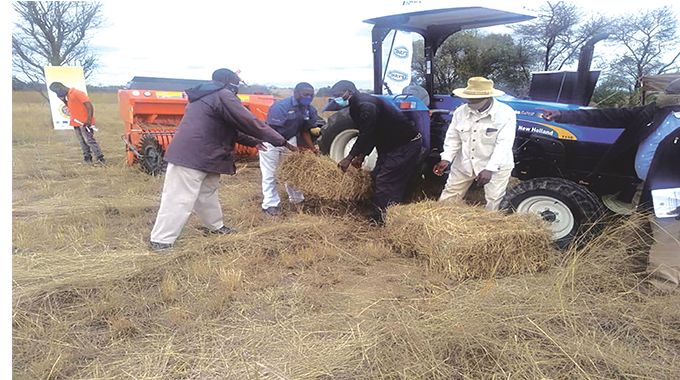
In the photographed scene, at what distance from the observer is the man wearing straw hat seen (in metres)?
3.78

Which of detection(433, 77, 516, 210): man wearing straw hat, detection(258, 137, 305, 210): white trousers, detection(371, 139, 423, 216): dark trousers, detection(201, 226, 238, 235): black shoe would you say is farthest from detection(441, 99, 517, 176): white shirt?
detection(201, 226, 238, 235): black shoe

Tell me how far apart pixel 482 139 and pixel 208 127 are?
8.08 feet

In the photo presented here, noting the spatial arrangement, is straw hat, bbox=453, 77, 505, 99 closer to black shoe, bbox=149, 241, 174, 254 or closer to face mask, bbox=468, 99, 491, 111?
face mask, bbox=468, 99, 491, 111

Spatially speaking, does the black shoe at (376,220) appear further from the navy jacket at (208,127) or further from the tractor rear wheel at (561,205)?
the navy jacket at (208,127)

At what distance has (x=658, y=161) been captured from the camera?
3.12 m

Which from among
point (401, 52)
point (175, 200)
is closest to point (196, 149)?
point (175, 200)

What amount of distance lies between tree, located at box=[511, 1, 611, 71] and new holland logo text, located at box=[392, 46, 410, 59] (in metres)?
1.27

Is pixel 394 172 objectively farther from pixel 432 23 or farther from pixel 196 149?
pixel 196 149

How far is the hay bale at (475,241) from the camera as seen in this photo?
327 centimetres

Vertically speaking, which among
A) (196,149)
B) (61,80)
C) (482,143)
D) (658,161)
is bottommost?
(658,161)

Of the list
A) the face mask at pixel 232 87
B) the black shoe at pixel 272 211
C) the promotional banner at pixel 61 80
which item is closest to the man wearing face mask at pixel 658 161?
the face mask at pixel 232 87

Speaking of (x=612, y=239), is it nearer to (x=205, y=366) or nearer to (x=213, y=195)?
(x=205, y=366)

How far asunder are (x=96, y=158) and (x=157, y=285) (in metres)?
7.19

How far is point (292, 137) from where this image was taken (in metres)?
5.30
